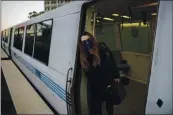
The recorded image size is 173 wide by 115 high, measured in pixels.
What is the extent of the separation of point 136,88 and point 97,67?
106 inches

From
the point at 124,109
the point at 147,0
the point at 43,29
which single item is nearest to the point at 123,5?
the point at 147,0

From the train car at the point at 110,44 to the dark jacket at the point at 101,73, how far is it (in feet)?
0.67

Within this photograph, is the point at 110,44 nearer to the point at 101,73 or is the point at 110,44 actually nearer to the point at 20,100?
the point at 20,100

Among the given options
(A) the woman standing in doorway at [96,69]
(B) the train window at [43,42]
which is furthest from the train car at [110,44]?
(A) the woman standing in doorway at [96,69]

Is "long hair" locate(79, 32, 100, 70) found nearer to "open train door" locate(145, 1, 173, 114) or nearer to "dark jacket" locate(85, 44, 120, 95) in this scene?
"dark jacket" locate(85, 44, 120, 95)

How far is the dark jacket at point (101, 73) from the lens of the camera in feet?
13.8

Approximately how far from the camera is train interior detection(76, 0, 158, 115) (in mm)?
5379

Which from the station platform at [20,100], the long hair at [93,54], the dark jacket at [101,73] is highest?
the long hair at [93,54]

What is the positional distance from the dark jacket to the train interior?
774 millimetres

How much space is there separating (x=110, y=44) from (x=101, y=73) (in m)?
3.20

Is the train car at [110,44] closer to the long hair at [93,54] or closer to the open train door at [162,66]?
the open train door at [162,66]

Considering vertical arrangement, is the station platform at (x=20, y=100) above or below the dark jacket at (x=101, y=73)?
below

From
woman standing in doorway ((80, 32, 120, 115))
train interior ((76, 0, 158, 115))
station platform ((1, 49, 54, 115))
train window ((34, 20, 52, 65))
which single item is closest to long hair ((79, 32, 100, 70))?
woman standing in doorway ((80, 32, 120, 115))

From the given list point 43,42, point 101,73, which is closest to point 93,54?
point 101,73
